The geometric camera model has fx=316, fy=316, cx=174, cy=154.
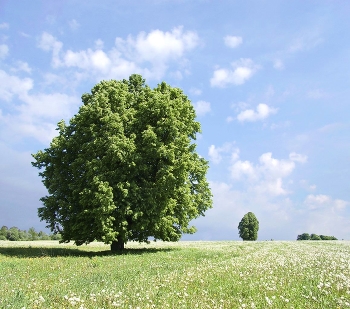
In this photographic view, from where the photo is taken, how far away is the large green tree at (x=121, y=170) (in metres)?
29.1

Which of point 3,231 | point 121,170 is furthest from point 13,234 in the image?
point 121,170

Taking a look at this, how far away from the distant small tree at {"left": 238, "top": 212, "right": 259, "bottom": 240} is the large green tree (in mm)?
48216

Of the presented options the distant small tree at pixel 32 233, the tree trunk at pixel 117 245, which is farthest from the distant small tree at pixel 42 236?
the tree trunk at pixel 117 245

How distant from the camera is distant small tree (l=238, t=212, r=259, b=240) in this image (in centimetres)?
7900

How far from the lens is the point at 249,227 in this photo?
3147 inches

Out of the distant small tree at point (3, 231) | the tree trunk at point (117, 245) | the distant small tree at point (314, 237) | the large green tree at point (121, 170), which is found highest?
the large green tree at point (121, 170)

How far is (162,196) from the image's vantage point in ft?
100

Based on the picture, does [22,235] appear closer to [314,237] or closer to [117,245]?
[117,245]

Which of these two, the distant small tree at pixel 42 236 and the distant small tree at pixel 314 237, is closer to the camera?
the distant small tree at pixel 314 237

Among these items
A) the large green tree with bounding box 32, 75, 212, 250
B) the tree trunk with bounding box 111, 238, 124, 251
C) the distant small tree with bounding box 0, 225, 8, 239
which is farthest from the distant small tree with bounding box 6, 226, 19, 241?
the tree trunk with bounding box 111, 238, 124, 251

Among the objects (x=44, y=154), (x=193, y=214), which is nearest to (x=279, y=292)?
(x=193, y=214)

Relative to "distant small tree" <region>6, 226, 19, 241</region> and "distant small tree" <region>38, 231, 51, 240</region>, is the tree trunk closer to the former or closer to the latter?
"distant small tree" <region>6, 226, 19, 241</region>

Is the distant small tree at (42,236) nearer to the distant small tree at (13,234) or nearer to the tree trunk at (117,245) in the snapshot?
the distant small tree at (13,234)

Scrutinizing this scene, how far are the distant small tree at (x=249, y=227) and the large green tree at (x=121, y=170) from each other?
1898 inches
